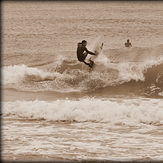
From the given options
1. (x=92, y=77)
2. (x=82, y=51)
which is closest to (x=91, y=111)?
(x=82, y=51)

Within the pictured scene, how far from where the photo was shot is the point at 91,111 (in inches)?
558

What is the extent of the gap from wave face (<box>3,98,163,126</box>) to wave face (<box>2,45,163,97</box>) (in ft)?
8.55

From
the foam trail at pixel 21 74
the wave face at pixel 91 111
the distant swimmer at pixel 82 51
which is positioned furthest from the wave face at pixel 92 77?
the wave face at pixel 91 111

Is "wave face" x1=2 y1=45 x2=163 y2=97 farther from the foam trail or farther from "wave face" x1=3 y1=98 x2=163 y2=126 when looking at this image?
"wave face" x1=3 y1=98 x2=163 y2=126

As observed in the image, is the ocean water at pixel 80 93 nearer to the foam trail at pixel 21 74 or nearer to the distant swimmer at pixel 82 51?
the foam trail at pixel 21 74

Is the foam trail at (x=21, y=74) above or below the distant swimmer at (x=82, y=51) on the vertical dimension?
below

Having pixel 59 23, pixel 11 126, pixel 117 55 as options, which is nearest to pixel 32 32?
pixel 59 23

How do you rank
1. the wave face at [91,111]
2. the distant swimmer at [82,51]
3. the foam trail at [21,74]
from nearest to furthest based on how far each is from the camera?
the wave face at [91,111] < the distant swimmer at [82,51] < the foam trail at [21,74]

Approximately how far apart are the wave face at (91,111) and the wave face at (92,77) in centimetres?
261

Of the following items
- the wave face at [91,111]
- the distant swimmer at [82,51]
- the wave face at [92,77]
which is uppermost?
the distant swimmer at [82,51]

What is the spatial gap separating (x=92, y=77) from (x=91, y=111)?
456 centimetres

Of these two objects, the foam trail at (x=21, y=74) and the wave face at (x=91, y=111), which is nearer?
the wave face at (x=91, y=111)

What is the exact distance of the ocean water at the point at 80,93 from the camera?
10711 millimetres

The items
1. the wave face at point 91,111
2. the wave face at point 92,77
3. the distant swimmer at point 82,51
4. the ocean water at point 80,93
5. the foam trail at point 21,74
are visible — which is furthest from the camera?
the foam trail at point 21,74
